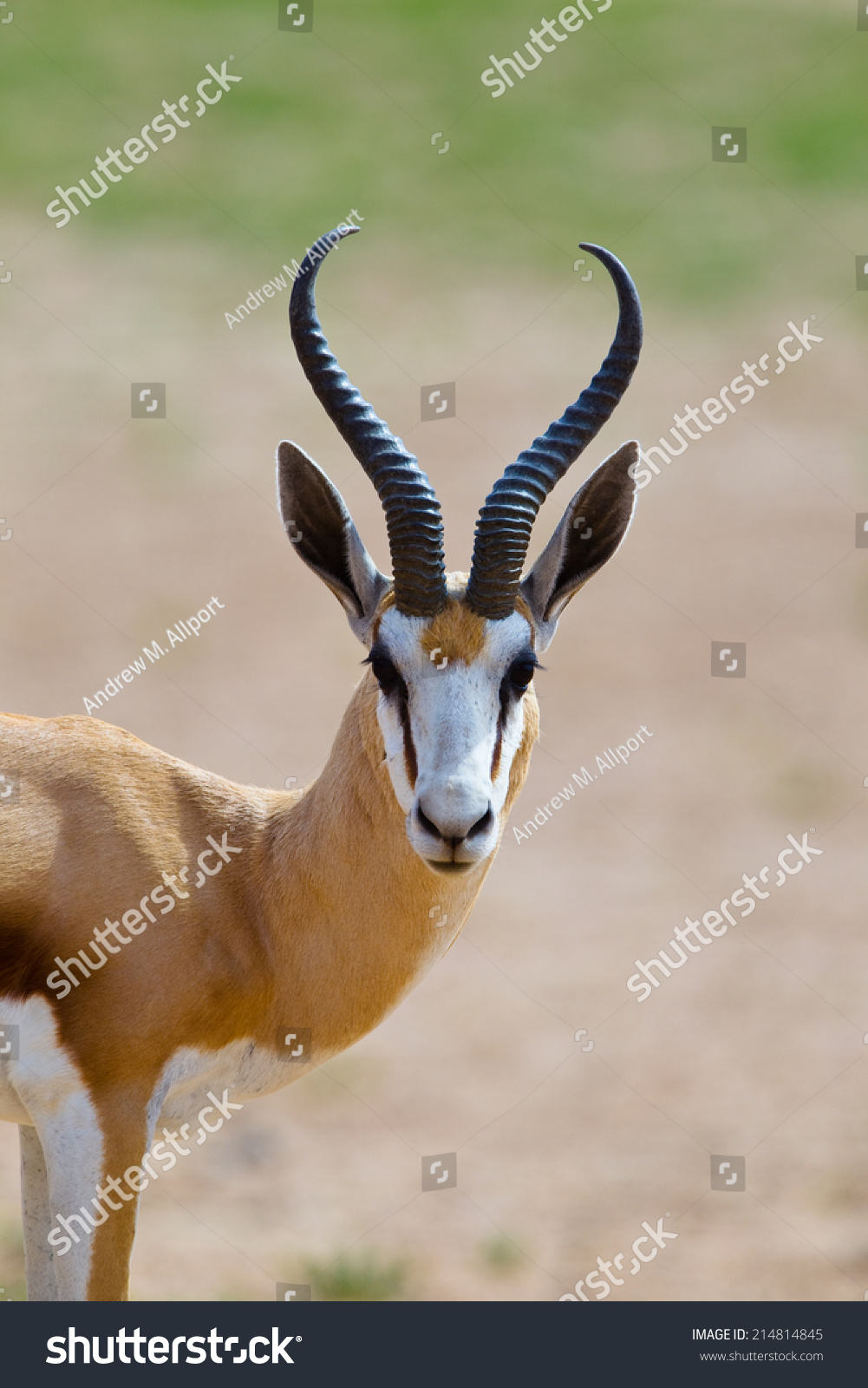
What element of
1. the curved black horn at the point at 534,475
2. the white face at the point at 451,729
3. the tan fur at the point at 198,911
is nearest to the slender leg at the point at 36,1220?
the tan fur at the point at 198,911

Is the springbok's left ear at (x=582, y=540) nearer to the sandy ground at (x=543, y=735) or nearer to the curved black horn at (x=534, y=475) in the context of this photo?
the curved black horn at (x=534, y=475)

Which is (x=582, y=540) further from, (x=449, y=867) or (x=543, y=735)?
(x=543, y=735)

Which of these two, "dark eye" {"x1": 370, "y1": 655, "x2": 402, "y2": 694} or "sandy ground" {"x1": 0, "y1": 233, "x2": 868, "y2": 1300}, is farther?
"sandy ground" {"x1": 0, "y1": 233, "x2": 868, "y2": 1300}

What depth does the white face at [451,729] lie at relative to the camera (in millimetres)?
5195

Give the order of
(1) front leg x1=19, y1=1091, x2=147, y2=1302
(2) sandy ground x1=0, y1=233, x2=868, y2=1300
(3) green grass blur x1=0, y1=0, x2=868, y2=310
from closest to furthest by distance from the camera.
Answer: (1) front leg x1=19, y1=1091, x2=147, y2=1302
(2) sandy ground x1=0, y1=233, x2=868, y2=1300
(3) green grass blur x1=0, y1=0, x2=868, y2=310

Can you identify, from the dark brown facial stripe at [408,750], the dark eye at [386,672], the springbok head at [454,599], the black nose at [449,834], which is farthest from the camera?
the dark eye at [386,672]

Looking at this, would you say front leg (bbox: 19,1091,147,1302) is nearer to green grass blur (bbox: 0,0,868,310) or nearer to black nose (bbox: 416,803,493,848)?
black nose (bbox: 416,803,493,848)

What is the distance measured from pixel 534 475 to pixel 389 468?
498mm

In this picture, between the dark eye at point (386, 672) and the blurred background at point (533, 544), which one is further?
the blurred background at point (533, 544)

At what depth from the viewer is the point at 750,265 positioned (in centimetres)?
2980

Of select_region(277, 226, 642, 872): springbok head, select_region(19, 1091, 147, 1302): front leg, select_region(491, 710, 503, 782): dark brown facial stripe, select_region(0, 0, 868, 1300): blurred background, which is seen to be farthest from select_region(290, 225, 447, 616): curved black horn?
select_region(0, 0, 868, 1300): blurred background

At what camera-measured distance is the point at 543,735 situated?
61.6 ft

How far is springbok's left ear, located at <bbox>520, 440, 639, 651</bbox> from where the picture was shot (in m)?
6.12

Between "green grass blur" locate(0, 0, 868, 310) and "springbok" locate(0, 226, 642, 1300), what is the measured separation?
22113 mm
